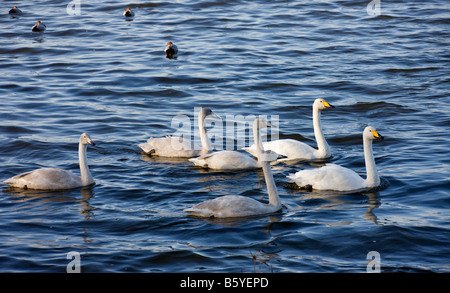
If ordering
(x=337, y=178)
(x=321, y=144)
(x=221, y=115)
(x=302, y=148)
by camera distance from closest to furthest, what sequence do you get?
1. (x=337, y=178)
2. (x=302, y=148)
3. (x=321, y=144)
4. (x=221, y=115)

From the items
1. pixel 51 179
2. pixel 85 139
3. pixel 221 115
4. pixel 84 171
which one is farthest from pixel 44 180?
pixel 221 115

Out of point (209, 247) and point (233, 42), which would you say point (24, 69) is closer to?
point (233, 42)

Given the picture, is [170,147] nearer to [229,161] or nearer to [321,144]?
[229,161]

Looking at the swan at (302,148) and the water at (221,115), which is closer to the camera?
the water at (221,115)

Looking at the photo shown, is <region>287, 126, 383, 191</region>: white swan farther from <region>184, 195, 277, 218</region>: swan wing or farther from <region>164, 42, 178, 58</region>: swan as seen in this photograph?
<region>164, 42, 178, 58</region>: swan

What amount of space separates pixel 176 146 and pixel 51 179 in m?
2.84

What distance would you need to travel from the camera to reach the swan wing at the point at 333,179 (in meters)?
11.3

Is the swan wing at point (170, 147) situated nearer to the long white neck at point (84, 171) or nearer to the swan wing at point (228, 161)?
the swan wing at point (228, 161)

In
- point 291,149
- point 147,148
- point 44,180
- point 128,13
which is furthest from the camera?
point 128,13

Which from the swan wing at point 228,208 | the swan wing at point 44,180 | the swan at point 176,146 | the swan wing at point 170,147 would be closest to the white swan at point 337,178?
the swan wing at point 228,208

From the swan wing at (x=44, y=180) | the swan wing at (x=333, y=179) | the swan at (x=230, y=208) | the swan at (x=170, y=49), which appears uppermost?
the swan at (x=170, y=49)

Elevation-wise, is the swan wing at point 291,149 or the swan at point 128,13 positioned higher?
the swan at point 128,13

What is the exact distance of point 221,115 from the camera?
1623 centimetres

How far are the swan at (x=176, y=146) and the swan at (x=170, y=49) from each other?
29.1 feet
